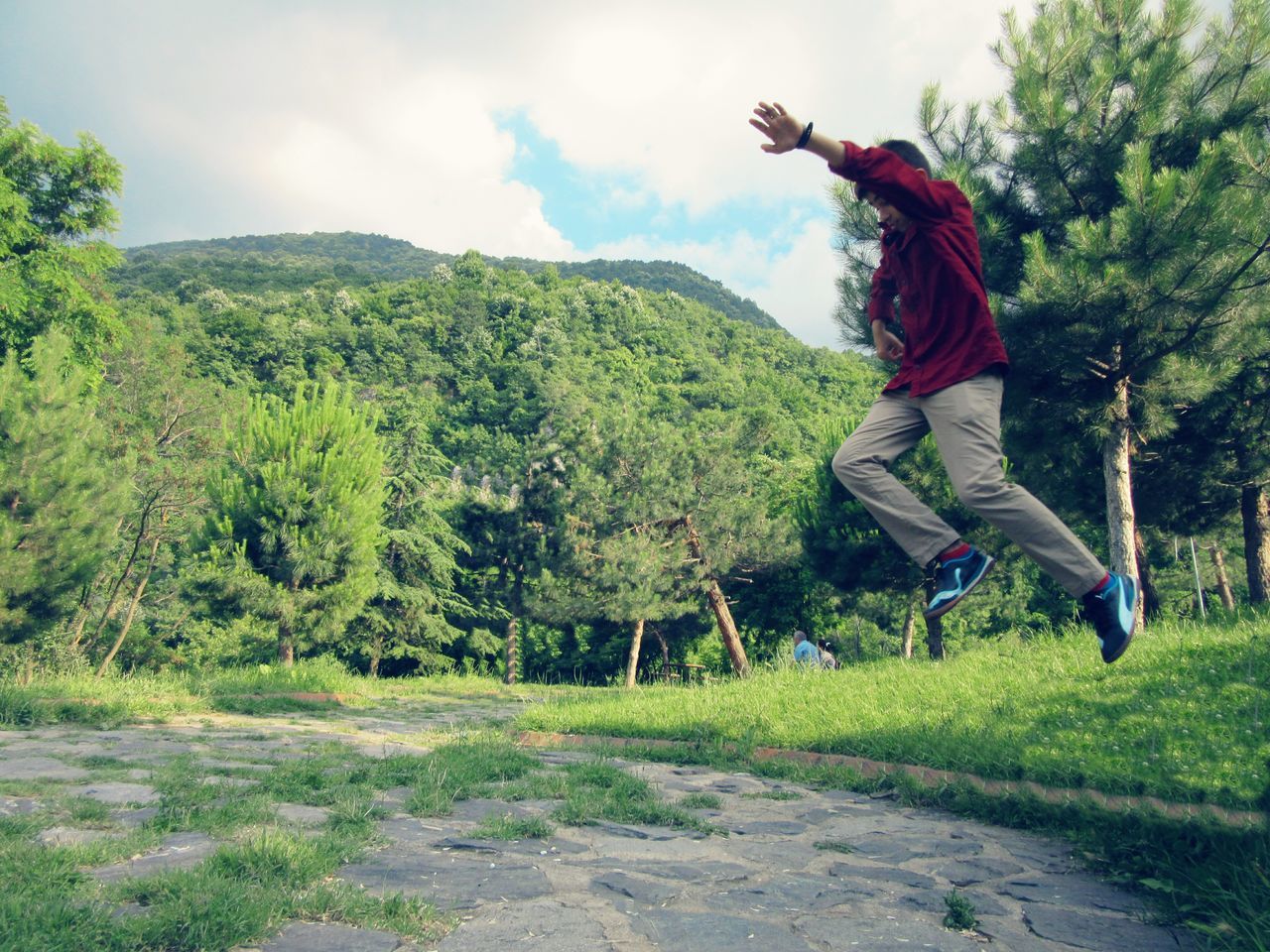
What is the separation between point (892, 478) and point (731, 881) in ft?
5.35

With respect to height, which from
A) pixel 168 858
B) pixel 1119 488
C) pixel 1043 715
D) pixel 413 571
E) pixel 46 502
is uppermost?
pixel 46 502

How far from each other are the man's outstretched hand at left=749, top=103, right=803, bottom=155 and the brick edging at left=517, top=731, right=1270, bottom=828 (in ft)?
9.13

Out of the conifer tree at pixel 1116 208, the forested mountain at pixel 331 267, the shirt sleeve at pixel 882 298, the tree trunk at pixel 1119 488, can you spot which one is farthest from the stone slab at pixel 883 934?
the forested mountain at pixel 331 267

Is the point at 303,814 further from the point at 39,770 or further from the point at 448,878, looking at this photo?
the point at 39,770

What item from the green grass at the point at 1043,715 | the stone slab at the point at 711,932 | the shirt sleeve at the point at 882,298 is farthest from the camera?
the green grass at the point at 1043,715

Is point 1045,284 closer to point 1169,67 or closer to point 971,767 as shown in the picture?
point 1169,67

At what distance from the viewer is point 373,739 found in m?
7.40

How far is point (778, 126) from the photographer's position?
2.94 metres

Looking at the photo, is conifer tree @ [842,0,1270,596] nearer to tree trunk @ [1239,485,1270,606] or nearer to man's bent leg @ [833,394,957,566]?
tree trunk @ [1239,485,1270,606]

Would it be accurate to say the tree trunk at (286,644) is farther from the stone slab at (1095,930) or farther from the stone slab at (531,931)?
the stone slab at (1095,930)

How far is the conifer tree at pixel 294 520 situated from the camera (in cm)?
1828

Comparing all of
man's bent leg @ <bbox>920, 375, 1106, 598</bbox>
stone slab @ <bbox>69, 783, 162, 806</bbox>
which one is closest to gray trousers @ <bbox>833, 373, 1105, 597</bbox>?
man's bent leg @ <bbox>920, 375, 1106, 598</bbox>

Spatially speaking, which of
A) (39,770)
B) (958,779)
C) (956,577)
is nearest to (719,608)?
(958,779)

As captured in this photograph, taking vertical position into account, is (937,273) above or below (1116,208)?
below
